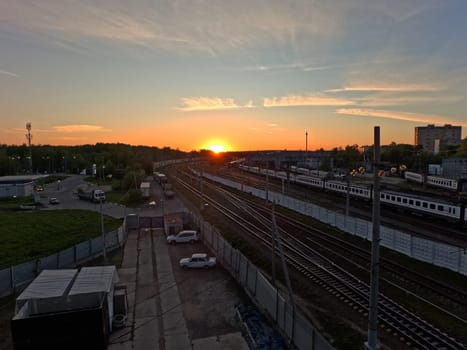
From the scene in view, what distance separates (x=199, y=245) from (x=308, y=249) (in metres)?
9.35

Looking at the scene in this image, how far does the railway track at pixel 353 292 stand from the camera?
13.4 m

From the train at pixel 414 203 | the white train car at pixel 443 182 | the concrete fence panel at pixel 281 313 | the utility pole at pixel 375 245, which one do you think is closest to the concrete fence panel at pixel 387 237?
the train at pixel 414 203

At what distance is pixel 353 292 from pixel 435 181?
2192 inches

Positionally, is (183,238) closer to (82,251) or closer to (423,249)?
(82,251)

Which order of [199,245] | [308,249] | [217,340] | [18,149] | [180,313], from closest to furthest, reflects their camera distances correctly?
[217,340], [180,313], [308,249], [199,245], [18,149]

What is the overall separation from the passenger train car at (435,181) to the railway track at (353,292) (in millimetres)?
39631

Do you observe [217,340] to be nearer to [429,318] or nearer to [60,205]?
[429,318]

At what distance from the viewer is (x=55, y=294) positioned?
15.2 metres

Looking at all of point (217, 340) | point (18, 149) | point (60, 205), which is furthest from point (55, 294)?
point (18, 149)

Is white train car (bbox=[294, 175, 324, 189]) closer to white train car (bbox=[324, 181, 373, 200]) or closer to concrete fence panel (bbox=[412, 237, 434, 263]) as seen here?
white train car (bbox=[324, 181, 373, 200])

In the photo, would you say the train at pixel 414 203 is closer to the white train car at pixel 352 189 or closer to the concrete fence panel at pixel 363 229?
the white train car at pixel 352 189

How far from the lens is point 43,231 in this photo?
114 ft

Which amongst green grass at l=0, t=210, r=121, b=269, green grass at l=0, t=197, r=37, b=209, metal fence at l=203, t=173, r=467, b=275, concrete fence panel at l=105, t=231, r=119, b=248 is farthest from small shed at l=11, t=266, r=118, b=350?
green grass at l=0, t=197, r=37, b=209

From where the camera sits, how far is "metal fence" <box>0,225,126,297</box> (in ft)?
62.8
